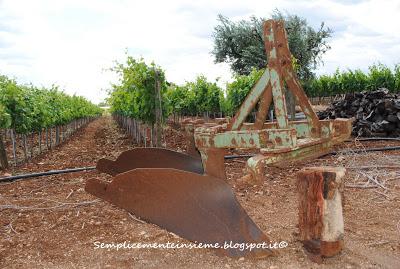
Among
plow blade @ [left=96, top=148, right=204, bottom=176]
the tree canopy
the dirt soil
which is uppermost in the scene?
the tree canopy

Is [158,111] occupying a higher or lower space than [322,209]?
higher

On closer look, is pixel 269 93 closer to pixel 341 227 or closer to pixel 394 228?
pixel 341 227

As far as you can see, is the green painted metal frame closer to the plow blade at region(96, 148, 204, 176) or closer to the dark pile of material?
the plow blade at region(96, 148, 204, 176)

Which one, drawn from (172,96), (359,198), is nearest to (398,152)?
(359,198)

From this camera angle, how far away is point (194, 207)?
315cm

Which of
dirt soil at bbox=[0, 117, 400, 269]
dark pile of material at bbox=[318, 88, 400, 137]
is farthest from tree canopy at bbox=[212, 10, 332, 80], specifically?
dirt soil at bbox=[0, 117, 400, 269]

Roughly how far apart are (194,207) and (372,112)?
919 centimetres

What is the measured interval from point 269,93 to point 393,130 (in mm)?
8723

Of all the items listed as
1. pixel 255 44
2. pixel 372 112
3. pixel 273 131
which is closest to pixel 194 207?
pixel 273 131

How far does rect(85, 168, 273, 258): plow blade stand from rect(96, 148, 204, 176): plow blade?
866mm

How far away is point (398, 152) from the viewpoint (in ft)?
26.7

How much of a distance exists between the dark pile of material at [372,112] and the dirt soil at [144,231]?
511cm

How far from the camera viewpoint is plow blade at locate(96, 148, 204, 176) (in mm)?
4125

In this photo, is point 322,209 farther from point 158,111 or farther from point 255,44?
point 255,44
